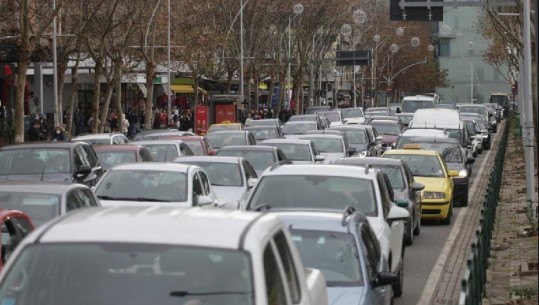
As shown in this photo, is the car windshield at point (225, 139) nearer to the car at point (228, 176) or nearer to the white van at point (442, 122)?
the white van at point (442, 122)

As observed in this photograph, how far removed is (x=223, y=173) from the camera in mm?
22609

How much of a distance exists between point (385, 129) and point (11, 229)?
1374 inches

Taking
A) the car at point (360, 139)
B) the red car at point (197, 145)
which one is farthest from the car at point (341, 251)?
the car at point (360, 139)

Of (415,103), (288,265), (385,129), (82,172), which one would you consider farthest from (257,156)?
(415,103)

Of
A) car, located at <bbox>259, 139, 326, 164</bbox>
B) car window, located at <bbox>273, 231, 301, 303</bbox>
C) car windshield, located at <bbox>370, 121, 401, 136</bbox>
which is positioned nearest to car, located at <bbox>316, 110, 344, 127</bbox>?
car windshield, located at <bbox>370, 121, 401, 136</bbox>

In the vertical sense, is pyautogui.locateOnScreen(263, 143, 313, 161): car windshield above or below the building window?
below

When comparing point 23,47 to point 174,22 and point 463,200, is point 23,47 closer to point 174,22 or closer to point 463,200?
point 463,200

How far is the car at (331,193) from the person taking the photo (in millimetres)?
13805

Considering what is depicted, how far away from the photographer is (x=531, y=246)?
20.2 meters

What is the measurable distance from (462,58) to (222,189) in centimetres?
11530

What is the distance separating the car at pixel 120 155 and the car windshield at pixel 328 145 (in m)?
7.90

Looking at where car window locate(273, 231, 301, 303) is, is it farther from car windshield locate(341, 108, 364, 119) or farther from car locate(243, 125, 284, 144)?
car windshield locate(341, 108, 364, 119)

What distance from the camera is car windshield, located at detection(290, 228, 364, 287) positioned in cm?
1035

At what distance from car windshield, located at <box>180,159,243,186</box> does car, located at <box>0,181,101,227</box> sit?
27.3 feet
